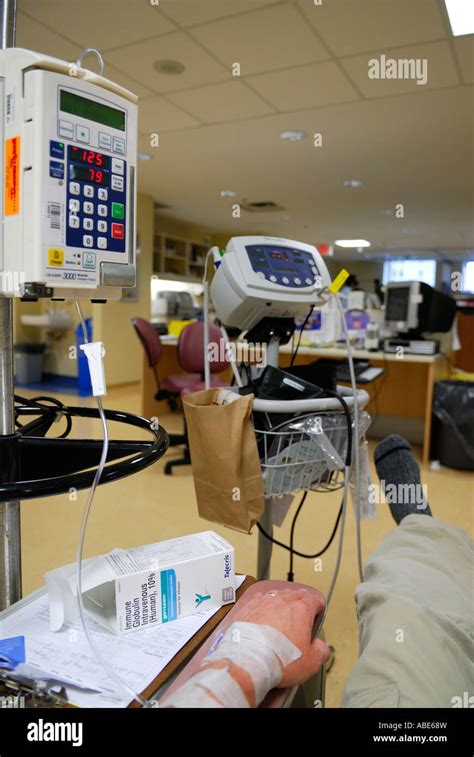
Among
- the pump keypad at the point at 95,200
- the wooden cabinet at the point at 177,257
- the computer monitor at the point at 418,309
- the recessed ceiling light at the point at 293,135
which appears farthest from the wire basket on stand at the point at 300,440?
the wooden cabinet at the point at 177,257

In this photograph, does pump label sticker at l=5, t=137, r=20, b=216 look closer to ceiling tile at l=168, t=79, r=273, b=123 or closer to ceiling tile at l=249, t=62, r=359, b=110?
ceiling tile at l=249, t=62, r=359, b=110

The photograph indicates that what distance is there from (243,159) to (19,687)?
5308mm

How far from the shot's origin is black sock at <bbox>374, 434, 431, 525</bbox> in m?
1.63

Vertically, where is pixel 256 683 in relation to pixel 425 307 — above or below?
below

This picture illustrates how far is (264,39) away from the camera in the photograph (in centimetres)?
288

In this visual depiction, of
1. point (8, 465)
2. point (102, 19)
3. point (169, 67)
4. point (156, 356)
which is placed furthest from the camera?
point (156, 356)

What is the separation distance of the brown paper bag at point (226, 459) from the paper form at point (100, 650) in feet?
1.54

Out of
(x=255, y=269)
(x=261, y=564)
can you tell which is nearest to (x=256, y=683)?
(x=255, y=269)

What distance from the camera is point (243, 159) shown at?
5266 millimetres

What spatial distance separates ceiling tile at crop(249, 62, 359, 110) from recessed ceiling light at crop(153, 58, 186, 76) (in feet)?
1.48

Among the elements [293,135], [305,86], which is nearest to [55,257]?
[305,86]

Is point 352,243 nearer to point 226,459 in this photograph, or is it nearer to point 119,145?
point 226,459

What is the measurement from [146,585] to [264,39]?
3030 millimetres
